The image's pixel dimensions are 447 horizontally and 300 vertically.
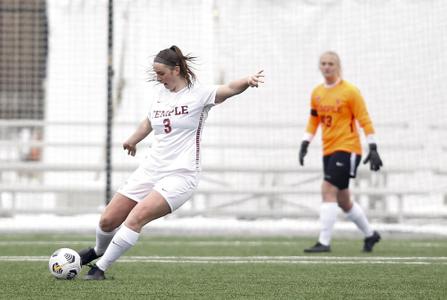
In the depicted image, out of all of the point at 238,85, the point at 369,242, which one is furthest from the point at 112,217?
the point at 369,242

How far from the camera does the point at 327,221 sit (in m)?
11.8

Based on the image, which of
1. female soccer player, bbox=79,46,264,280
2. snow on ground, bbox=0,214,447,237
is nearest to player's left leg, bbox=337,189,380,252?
snow on ground, bbox=0,214,447,237

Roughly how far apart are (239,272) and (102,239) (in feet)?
3.78

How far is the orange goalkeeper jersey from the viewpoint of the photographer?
1161cm

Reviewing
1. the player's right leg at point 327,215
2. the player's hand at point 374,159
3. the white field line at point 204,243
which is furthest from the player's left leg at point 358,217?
the white field line at point 204,243

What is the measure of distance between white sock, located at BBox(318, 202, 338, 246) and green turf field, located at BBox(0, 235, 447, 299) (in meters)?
0.23

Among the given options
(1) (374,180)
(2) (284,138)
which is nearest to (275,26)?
(2) (284,138)

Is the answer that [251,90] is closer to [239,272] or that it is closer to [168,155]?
[239,272]

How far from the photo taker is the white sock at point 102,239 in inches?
330

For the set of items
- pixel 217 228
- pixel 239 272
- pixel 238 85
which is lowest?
pixel 217 228

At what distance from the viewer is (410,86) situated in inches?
698

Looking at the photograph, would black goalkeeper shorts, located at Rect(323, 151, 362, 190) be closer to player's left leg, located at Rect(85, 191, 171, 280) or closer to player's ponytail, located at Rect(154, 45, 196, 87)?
player's ponytail, located at Rect(154, 45, 196, 87)

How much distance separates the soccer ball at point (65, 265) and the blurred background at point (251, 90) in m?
8.64

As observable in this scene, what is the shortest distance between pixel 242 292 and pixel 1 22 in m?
12.6
